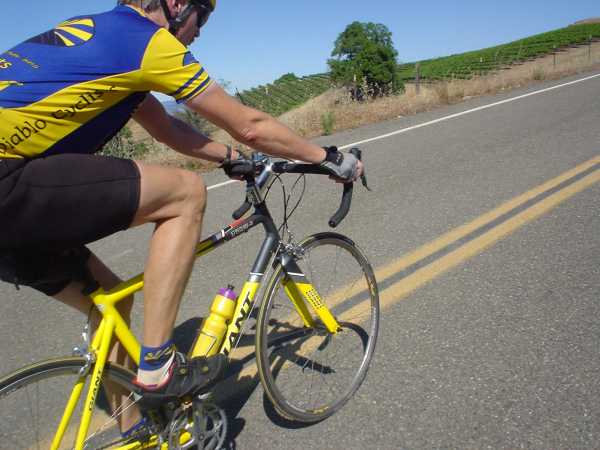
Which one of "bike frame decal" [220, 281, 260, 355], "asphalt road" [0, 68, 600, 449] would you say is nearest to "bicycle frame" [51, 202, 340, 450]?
"bike frame decal" [220, 281, 260, 355]

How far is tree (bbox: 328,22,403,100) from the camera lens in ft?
133

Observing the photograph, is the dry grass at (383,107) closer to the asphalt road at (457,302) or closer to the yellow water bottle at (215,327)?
the asphalt road at (457,302)

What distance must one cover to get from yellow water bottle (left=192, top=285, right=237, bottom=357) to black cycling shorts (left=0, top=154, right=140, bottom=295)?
59 centimetres

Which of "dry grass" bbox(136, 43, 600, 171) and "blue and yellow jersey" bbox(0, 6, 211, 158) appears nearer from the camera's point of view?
"blue and yellow jersey" bbox(0, 6, 211, 158)

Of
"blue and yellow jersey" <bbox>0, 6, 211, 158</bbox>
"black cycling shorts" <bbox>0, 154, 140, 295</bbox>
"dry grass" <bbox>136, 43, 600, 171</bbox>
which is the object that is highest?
"blue and yellow jersey" <bbox>0, 6, 211, 158</bbox>

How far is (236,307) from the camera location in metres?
2.22

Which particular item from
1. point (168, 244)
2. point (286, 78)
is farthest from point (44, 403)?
point (286, 78)

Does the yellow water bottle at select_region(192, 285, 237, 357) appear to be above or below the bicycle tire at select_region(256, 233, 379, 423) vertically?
above

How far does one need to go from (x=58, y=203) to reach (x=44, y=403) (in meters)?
0.91

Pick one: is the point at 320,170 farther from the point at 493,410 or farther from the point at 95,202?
the point at 493,410

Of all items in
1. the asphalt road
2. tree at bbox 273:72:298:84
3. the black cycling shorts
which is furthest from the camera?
tree at bbox 273:72:298:84

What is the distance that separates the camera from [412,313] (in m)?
3.33

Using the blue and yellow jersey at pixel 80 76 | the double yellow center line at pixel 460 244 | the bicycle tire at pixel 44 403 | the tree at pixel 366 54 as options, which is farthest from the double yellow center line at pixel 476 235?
the tree at pixel 366 54

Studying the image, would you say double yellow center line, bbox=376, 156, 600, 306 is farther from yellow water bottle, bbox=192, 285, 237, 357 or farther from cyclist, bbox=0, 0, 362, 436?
cyclist, bbox=0, 0, 362, 436
